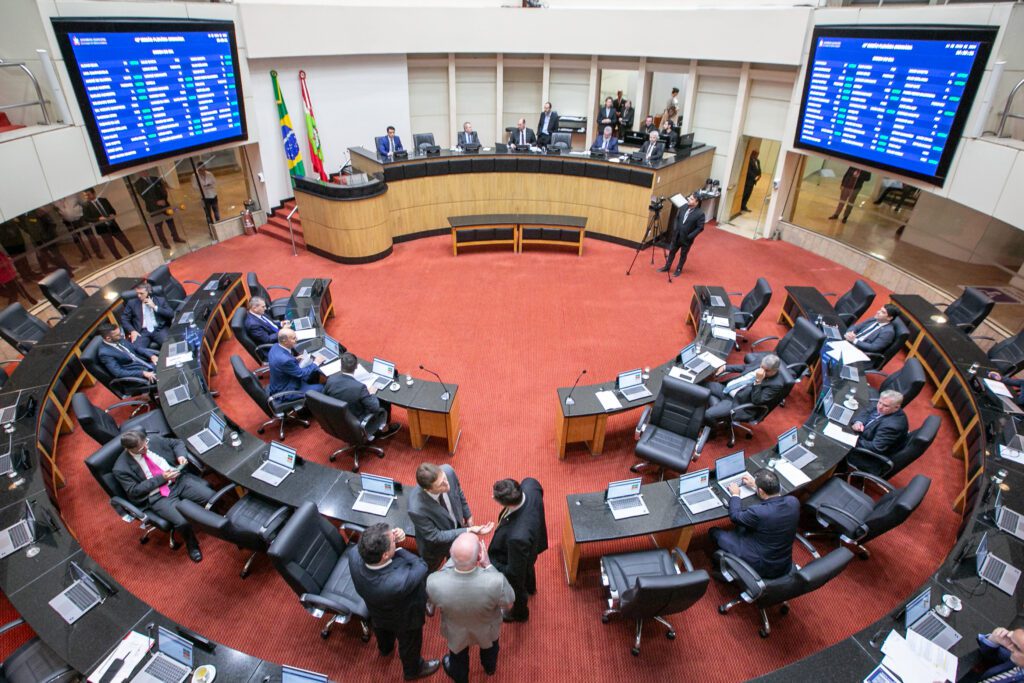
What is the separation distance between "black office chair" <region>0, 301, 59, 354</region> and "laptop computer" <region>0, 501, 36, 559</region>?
3765 millimetres

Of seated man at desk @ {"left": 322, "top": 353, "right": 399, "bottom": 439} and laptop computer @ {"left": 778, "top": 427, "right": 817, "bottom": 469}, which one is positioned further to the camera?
seated man at desk @ {"left": 322, "top": 353, "right": 399, "bottom": 439}

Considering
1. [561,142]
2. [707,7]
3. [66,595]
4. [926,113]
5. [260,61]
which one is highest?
[707,7]

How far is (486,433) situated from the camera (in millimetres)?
6793

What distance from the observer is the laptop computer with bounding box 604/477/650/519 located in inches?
187

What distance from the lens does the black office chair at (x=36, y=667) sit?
3504mm

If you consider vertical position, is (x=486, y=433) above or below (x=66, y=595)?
→ below

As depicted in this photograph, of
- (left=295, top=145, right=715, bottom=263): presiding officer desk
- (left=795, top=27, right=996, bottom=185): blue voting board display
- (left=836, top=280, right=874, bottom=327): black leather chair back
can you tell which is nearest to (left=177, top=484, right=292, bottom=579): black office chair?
(left=295, top=145, right=715, bottom=263): presiding officer desk

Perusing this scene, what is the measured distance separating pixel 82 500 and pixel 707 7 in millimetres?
15636

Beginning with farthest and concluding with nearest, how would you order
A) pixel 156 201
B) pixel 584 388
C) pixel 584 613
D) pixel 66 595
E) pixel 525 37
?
pixel 525 37, pixel 156 201, pixel 584 388, pixel 584 613, pixel 66 595

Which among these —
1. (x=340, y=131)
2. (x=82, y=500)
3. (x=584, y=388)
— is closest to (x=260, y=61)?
(x=340, y=131)

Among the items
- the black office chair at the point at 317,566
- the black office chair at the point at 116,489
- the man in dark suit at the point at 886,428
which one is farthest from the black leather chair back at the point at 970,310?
the black office chair at the point at 116,489

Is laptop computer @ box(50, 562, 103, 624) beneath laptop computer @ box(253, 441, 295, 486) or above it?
beneath

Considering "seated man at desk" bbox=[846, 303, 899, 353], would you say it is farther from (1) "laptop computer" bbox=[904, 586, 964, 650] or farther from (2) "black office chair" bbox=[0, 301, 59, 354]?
(2) "black office chair" bbox=[0, 301, 59, 354]

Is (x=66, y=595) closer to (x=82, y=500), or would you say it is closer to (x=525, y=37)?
(x=82, y=500)
